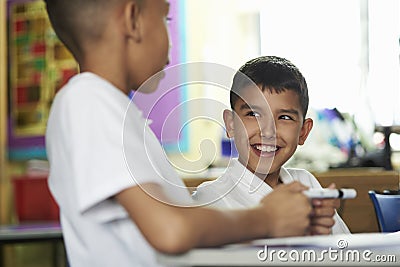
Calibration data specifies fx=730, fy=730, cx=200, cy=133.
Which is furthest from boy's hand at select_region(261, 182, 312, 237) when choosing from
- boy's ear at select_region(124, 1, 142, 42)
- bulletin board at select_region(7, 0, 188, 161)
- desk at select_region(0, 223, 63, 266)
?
bulletin board at select_region(7, 0, 188, 161)

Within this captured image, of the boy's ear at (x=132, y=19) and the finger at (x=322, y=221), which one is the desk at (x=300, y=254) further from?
the boy's ear at (x=132, y=19)

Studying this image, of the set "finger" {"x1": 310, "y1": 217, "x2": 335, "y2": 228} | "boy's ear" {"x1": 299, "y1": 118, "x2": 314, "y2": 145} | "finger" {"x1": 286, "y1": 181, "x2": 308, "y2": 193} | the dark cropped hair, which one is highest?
the dark cropped hair

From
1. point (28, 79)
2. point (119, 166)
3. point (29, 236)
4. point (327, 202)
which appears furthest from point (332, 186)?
point (28, 79)

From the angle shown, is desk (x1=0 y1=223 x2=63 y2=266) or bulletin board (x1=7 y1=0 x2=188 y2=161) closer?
desk (x1=0 y1=223 x2=63 y2=266)

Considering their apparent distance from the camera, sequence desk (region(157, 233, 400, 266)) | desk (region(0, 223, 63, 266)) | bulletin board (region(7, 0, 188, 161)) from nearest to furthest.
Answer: desk (region(157, 233, 400, 266)), desk (region(0, 223, 63, 266)), bulletin board (region(7, 0, 188, 161))

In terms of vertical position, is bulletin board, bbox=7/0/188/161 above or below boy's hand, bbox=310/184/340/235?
below

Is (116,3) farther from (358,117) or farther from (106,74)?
(358,117)

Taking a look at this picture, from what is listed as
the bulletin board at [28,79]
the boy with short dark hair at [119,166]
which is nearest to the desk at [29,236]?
the bulletin board at [28,79]

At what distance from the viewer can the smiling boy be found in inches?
15.3

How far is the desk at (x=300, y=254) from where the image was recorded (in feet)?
1.12

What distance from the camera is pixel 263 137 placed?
1.28 ft

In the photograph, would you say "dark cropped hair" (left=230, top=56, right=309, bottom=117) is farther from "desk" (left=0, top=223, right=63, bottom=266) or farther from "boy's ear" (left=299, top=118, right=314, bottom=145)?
"desk" (left=0, top=223, right=63, bottom=266)

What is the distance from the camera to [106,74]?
0.42 meters

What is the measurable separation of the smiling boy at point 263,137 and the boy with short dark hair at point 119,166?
0.01 meters
